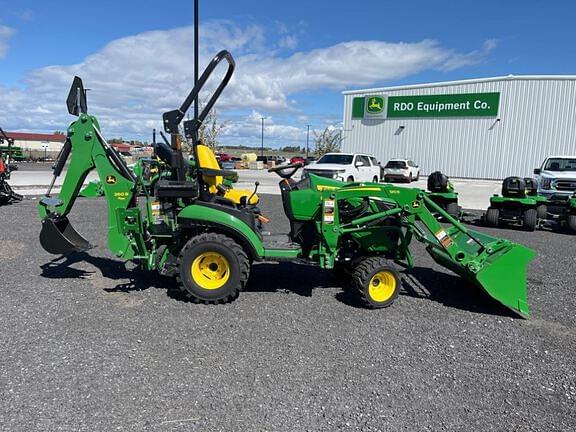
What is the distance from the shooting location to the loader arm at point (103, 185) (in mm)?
5191

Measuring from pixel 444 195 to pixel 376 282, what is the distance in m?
7.41

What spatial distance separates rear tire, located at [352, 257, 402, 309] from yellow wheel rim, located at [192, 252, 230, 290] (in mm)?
1447

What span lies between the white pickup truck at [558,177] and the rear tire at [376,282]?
10.4m

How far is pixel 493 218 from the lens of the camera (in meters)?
11.1

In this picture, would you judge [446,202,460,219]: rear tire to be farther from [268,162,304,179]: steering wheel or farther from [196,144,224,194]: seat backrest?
[196,144,224,194]: seat backrest

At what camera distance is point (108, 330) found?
4184 millimetres

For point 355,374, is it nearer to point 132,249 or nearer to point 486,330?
point 486,330

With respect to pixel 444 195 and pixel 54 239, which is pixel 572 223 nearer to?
pixel 444 195

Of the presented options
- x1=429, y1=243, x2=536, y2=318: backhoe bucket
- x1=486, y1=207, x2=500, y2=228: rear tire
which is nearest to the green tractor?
x1=429, y1=243, x2=536, y2=318: backhoe bucket

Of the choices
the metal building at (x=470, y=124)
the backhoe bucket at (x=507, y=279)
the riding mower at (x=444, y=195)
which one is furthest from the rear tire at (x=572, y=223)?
the metal building at (x=470, y=124)

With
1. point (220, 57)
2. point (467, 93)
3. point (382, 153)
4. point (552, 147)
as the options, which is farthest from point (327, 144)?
point (220, 57)

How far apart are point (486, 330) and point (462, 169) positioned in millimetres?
28396

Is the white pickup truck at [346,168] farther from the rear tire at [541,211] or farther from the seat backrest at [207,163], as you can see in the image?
the seat backrest at [207,163]

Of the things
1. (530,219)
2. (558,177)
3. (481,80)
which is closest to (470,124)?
(481,80)
